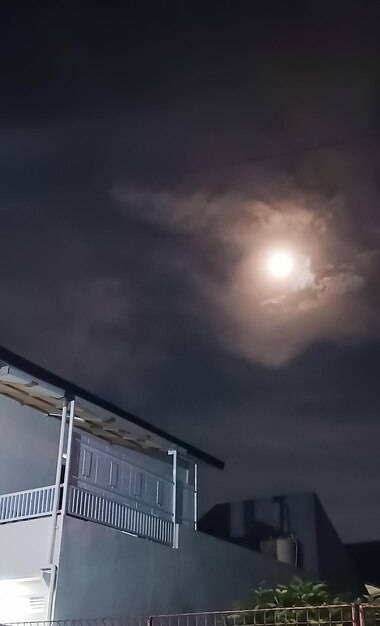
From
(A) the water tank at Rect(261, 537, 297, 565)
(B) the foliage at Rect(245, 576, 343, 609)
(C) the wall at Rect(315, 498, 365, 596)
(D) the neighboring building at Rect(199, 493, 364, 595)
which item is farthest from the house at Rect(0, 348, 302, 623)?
(C) the wall at Rect(315, 498, 365, 596)

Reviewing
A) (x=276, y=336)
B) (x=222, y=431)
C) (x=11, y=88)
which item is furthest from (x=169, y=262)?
(x=11, y=88)

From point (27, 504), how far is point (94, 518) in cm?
117

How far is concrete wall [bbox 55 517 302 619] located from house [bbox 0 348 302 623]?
0.06 feet

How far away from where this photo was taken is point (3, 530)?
1259cm

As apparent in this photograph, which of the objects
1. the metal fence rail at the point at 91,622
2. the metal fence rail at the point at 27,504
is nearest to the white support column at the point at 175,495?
the metal fence rail at the point at 91,622

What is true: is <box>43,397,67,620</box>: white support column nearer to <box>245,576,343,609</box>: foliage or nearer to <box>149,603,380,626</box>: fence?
<box>149,603,380,626</box>: fence

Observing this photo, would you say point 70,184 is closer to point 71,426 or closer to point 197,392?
point 71,426

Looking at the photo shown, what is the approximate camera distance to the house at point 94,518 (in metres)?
12.1

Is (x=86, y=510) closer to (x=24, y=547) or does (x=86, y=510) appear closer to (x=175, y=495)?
(x=24, y=547)

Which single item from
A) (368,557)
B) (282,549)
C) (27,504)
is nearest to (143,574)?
(27,504)

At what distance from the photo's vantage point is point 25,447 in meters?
15.5

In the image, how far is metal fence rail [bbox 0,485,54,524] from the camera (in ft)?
41.9

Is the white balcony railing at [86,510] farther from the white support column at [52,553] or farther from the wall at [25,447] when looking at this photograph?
the wall at [25,447]

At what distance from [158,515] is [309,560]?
645 cm
